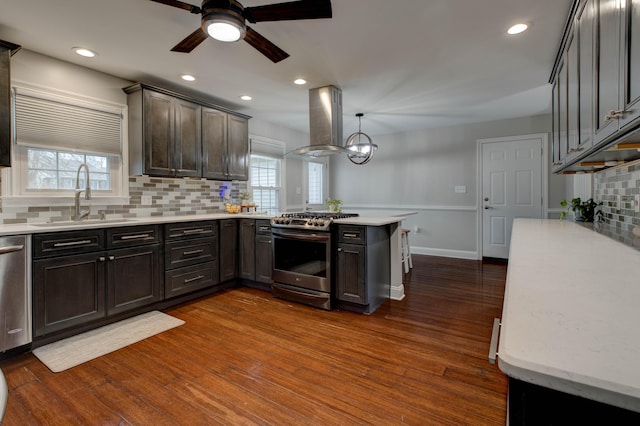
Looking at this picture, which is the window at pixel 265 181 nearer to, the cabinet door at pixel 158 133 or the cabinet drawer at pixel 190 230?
the cabinet drawer at pixel 190 230

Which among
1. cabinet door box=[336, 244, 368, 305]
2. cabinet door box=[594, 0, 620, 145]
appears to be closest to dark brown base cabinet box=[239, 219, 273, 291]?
cabinet door box=[336, 244, 368, 305]

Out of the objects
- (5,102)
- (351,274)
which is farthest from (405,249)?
(5,102)

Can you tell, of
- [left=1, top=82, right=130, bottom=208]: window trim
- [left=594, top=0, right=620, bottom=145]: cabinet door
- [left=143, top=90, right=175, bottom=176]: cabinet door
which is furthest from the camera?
[left=143, top=90, right=175, bottom=176]: cabinet door

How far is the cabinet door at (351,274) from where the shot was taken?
2904mm

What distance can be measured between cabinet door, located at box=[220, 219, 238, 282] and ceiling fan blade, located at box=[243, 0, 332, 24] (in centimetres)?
236

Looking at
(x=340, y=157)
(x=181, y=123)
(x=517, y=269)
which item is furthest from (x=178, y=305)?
(x=340, y=157)

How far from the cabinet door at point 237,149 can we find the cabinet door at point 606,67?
3629 millimetres

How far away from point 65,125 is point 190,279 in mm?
1892

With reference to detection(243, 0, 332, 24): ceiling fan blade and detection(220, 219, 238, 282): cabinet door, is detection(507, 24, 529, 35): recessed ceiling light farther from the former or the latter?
detection(220, 219, 238, 282): cabinet door

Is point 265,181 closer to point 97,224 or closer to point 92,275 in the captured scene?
point 97,224

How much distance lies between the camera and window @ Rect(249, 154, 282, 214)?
490cm

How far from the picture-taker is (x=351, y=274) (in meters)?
2.97

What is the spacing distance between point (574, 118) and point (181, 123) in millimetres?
3598

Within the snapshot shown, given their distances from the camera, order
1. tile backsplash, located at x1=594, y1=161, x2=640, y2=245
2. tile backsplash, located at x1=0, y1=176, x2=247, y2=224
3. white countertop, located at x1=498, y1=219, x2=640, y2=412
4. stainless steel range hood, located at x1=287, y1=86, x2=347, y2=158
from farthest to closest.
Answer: stainless steel range hood, located at x1=287, y1=86, x2=347, y2=158
tile backsplash, located at x1=0, y1=176, x2=247, y2=224
tile backsplash, located at x1=594, y1=161, x2=640, y2=245
white countertop, located at x1=498, y1=219, x2=640, y2=412
